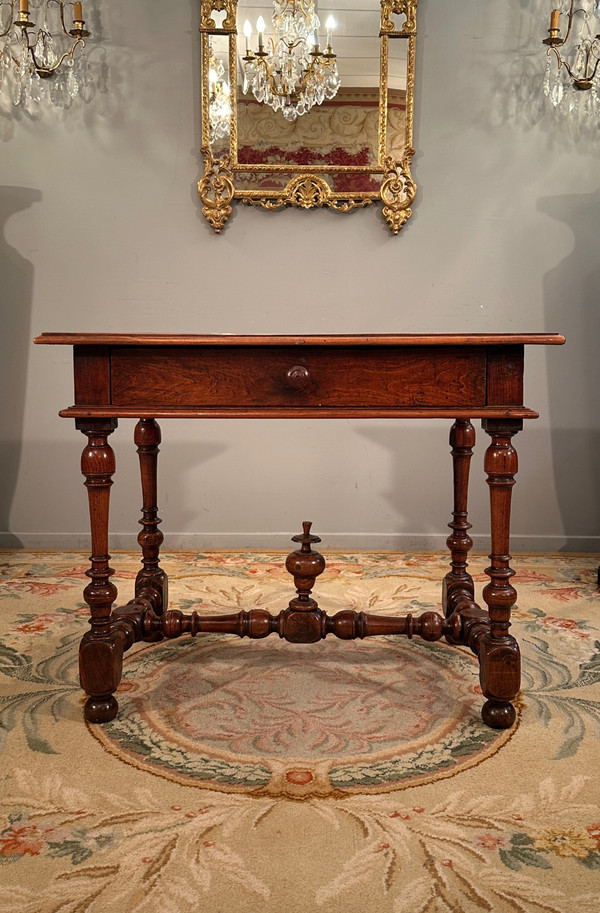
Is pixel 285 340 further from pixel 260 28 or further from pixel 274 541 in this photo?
pixel 260 28

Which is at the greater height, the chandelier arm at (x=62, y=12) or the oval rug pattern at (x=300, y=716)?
the chandelier arm at (x=62, y=12)

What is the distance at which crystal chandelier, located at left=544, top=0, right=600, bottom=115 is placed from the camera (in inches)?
146

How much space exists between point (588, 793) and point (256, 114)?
3.24 metres

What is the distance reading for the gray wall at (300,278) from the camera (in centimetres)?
379

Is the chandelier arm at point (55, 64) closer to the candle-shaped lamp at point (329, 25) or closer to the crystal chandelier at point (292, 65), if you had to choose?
the crystal chandelier at point (292, 65)

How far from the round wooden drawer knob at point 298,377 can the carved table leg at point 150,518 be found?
809 mm

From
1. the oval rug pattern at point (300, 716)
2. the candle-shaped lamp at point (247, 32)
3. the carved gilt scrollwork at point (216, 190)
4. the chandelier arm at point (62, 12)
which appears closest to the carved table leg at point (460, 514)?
the oval rug pattern at point (300, 716)

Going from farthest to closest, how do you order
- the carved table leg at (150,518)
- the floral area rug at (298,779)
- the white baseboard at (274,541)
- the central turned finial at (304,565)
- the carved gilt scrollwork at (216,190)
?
the white baseboard at (274,541) < the carved gilt scrollwork at (216,190) < the carved table leg at (150,518) < the central turned finial at (304,565) < the floral area rug at (298,779)

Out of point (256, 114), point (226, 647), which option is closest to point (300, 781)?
point (226, 647)

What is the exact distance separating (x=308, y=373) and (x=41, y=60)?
2.78m

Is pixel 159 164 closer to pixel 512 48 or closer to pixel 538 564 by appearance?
pixel 512 48

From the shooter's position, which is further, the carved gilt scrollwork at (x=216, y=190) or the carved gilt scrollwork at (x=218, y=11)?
the carved gilt scrollwork at (x=216, y=190)

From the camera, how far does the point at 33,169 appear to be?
3.83 meters

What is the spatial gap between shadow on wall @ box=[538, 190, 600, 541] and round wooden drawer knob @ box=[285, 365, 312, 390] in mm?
2358
